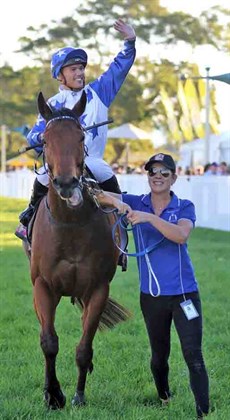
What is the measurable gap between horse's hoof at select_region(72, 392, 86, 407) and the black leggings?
1.76 ft

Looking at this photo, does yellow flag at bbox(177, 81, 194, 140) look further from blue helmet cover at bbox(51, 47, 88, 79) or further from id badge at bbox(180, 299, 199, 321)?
id badge at bbox(180, 299, 199, 321)

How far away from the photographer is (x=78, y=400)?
5773 millimetres

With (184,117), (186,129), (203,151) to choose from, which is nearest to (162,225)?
(203,151)

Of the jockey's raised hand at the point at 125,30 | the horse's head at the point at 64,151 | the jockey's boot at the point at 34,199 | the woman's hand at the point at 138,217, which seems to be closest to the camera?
the horse's head at the point at 64,151

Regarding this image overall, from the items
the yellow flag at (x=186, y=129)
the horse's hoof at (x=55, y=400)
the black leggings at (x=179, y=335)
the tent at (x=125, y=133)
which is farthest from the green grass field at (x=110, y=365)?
the yellow flag at (x=186, y=129)

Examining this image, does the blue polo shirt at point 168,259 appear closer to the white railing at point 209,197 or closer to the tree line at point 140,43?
the white railing at point 209,197

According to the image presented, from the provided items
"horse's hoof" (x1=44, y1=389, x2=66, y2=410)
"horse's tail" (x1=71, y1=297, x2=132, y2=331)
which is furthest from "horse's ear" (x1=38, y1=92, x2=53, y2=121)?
"horse's tail" (x1=71, y1=297, x2=132, y2=331)

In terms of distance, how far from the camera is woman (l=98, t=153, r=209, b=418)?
17.1 ft

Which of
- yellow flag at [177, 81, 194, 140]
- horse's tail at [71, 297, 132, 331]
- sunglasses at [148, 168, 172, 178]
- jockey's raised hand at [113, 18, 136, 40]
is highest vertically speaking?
yellow flag at [177, 81, 194, 140]

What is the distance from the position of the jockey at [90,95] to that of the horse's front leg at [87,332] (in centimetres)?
92

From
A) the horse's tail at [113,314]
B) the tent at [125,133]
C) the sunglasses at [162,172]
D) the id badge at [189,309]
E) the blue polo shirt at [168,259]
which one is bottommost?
the horse's tail at [113,314]

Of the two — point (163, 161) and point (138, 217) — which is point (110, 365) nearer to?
point (138, 217)

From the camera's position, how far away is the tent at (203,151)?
35.3m

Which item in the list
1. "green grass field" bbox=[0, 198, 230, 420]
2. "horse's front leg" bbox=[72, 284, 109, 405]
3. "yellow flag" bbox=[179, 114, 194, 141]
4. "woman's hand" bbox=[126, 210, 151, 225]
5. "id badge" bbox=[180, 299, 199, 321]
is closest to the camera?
"woman's hand" bbox=[126, 210, 151, 225]
